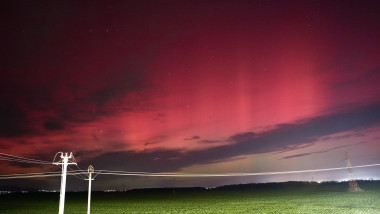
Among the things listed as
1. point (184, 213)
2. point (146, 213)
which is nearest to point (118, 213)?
point (146, 213)

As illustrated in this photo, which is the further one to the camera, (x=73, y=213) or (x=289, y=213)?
(x=73, y=213)

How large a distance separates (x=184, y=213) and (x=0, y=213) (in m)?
27.5

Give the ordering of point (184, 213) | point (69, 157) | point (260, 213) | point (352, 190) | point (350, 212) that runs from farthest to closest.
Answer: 1. point (352, 190)
2. point (184, 213)
3. point (260, 213)
4. point (350, 212)
5. point (69, 157)

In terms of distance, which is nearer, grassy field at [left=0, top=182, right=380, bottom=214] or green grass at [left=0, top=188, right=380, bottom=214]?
green grass at [left=0, top=188, right=380, bottom=214]

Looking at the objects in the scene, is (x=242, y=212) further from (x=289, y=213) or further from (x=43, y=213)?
(x=43, y=213)

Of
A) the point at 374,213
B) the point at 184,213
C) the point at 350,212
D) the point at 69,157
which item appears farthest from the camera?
the point at 184,213

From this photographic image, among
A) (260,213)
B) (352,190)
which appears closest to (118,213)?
(260,213)

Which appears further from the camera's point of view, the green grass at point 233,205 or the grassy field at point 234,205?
the grassy field at point 234,205

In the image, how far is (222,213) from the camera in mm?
41656

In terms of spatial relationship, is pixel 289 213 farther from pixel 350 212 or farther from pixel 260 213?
pixel 350 212

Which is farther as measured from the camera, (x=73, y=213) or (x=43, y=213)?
(x=43, y=213)

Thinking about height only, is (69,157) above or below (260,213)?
above

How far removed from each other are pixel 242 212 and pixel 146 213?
1345cm

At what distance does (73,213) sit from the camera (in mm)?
43250
